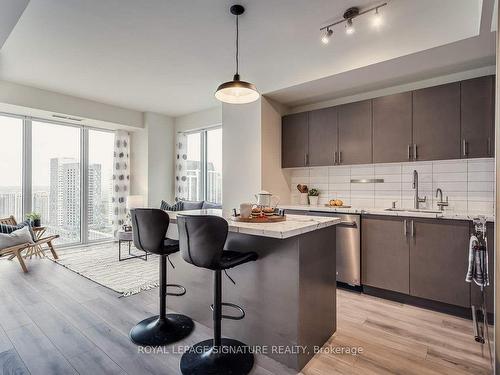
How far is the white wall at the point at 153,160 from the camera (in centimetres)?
581

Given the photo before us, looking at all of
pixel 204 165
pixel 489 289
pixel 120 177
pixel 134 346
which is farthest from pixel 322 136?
pixel 120 177

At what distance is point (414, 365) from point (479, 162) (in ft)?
7.37

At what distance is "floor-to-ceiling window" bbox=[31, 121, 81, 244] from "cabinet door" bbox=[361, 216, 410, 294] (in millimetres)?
5273

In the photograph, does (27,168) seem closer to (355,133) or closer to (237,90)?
(237,90)

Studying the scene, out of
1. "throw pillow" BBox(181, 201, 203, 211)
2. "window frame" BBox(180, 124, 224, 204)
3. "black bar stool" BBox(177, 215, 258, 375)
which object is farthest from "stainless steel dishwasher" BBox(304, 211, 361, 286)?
"window frame" BBox(180, 124, 224, 204)

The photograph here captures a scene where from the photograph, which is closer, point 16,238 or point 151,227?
point 151,227

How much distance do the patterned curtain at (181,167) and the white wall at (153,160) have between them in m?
0.17

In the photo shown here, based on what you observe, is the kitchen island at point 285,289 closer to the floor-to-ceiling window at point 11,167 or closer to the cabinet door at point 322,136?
the cabinet door at point 322,136

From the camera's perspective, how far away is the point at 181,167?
6.11 m

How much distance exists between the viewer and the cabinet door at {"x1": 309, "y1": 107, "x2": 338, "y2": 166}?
12.0 ft

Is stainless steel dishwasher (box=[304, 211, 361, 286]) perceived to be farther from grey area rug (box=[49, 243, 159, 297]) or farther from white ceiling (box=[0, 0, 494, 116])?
grey area rug (box=[49, 243, 159, 297])

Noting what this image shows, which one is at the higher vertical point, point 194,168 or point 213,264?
point 194,168

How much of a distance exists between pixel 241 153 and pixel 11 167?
13.0ft

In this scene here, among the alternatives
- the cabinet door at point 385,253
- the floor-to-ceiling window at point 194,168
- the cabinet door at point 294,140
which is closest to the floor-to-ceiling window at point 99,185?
the floor-to-ceiling window at point 194,168
